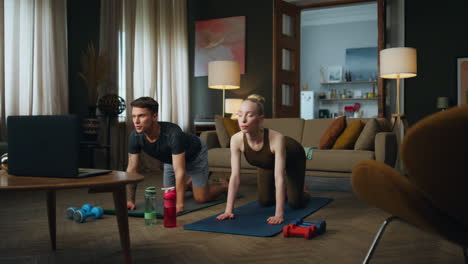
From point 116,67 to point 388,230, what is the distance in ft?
14.6

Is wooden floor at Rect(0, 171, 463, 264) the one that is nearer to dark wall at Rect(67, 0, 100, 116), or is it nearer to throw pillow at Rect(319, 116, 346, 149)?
throw pillow at Rect(319, 116, 346, 149)

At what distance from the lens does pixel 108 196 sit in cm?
421

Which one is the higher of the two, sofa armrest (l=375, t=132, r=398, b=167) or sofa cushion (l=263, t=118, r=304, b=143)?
sofa cushion (l=263, t=118, r=304, b=143)

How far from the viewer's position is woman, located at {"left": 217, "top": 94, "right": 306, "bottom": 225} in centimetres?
297

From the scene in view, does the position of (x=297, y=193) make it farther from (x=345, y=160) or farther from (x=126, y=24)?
(x=126, y=24)

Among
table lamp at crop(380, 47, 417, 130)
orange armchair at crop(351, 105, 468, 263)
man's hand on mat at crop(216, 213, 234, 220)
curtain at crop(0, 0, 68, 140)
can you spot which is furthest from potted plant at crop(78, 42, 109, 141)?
orange armchair at crop(351, 105, 468, 263)

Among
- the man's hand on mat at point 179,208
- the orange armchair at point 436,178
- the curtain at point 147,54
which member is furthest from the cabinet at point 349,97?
the orange armchair at point 436,178

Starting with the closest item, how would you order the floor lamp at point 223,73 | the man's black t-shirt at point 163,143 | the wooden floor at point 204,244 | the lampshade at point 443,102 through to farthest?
the wooden floor at point 204,244, the man's black t-shirt at point 163,143, the floor lamp at point 223,73, the lampshade at point 443,102

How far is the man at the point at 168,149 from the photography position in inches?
122

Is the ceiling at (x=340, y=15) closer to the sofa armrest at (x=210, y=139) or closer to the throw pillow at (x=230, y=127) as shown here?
the throw pillow at (x=230, y=127)

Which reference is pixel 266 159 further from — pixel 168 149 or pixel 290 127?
pixel 290 127

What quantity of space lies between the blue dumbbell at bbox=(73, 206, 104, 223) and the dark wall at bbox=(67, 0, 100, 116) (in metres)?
2.77

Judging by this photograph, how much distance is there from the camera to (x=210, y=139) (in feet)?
17.1

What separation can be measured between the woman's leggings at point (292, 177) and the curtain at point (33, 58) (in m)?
2.88
